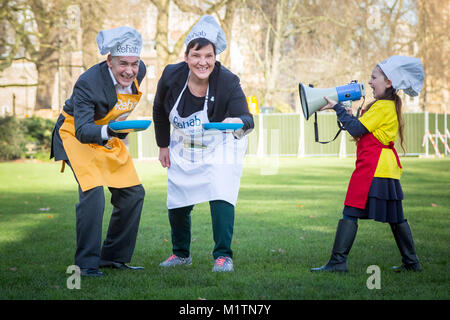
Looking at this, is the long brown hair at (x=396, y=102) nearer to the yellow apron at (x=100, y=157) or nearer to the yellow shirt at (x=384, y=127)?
the yellow shirt at (x=384, y=127)

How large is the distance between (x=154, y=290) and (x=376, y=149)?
7.41 ft

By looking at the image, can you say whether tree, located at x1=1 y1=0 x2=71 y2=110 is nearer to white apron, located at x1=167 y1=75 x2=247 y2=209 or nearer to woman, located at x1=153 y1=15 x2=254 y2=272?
woman, located at x1=153 y1=15 x2=254 y2=272

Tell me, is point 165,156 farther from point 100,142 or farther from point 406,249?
point 406,249

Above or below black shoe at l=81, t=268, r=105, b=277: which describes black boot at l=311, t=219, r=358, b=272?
above

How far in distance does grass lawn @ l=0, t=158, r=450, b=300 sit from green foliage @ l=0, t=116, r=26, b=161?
1488cm

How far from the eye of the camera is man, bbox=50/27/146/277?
5137mm

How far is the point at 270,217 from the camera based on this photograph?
9227 mm

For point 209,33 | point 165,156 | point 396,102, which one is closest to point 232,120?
point 209,33

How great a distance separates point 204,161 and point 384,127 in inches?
63.7

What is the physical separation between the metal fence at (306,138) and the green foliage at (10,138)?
5098 mm

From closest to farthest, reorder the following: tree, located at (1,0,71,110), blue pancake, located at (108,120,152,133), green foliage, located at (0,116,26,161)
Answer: blue pancake, located at (108,120,152,133) → tree, located at (1,0,71,110) → green foliage, located at (0,116,26,161)

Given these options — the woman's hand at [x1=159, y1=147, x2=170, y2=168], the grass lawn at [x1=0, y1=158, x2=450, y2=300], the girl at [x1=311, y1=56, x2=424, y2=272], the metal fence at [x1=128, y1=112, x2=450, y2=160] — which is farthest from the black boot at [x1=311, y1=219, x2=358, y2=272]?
the metal fence at [x1=128, y1=112, x2=450, y2=160]

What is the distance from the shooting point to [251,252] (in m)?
6.46

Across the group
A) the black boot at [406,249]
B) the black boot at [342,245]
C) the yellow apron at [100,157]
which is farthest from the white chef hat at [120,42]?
the black boot at [406,249]
